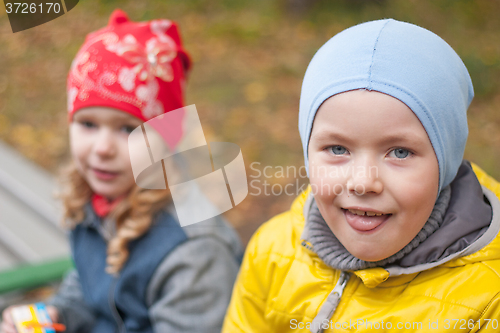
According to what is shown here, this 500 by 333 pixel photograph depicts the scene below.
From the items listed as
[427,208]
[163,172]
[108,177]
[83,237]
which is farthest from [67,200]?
[427,208]

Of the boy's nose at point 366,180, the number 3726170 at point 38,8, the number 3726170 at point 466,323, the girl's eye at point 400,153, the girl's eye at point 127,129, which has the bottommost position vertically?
the number 3726170 at point 466,323

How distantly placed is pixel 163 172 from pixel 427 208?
123cm

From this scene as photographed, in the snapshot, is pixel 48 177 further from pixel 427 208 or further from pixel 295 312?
pixel 427 208

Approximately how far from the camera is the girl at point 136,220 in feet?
6.58

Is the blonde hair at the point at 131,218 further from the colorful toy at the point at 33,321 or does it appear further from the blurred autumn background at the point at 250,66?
the blurred autumn background at the point at 250,66

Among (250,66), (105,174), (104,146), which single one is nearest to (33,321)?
(105,174)

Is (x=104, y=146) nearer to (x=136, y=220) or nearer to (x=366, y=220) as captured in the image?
(x=136, y=220)

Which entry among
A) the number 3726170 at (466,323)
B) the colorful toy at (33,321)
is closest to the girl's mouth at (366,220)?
the number 3726170 at (466,323)

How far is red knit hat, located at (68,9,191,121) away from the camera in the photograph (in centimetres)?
206

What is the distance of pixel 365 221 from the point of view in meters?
1.30

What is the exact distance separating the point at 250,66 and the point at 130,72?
421 cm

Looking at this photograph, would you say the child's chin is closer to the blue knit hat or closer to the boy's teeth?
the boy's teeth

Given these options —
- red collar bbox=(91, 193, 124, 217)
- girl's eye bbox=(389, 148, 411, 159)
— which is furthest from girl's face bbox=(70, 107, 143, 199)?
girl's eye bbox=(389, 148, 411, 159)

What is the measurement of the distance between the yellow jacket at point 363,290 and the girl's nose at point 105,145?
29.3 inches
